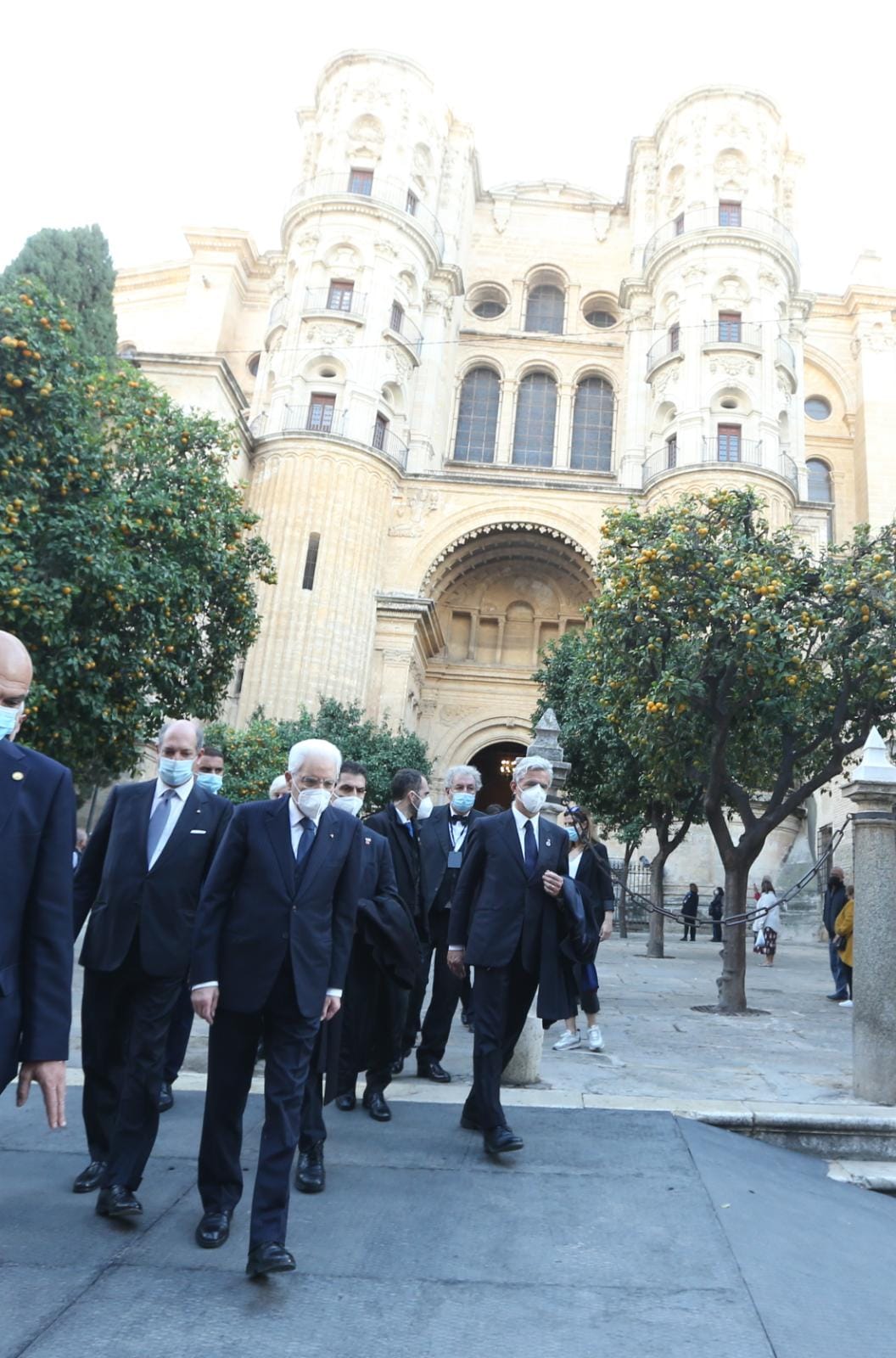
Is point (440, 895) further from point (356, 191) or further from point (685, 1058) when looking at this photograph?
point (356, 191)

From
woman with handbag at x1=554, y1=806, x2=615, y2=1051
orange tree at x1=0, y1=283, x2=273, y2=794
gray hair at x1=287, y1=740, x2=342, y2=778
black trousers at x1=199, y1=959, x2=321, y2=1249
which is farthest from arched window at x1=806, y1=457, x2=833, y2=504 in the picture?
black trousers at x1=199, y1=959, x2=321, y2=1249

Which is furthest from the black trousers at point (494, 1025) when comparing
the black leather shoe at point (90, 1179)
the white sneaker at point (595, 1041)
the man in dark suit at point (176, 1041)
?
the white sneaker at point (595, 1041)

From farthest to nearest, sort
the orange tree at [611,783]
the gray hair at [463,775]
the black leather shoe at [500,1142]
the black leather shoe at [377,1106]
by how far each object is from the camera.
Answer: the orange tree at [611,783], the gray hair at [463,775], the black leather shoe at [377,1106], the black leather shoe at [500,1142]

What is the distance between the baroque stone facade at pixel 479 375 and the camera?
2516 cm

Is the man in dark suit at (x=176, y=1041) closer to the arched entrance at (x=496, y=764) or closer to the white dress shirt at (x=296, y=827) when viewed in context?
the white dress shirt at (x=296, y=827)

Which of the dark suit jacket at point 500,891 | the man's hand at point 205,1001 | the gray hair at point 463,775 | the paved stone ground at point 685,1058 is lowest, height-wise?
the paved stone ground at point 685,1058

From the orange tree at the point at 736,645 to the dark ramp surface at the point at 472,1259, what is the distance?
228 inches

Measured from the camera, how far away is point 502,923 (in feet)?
13.8

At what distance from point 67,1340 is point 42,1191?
1.09 metres

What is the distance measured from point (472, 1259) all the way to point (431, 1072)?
98.0 inches

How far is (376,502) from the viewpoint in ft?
84.6

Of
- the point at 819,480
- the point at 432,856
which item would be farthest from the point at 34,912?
the point at 819,480

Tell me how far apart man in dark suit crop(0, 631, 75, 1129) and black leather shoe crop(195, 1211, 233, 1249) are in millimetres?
945

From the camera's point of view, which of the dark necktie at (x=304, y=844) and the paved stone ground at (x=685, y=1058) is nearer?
the dark necktie at (x=304, y=844)
